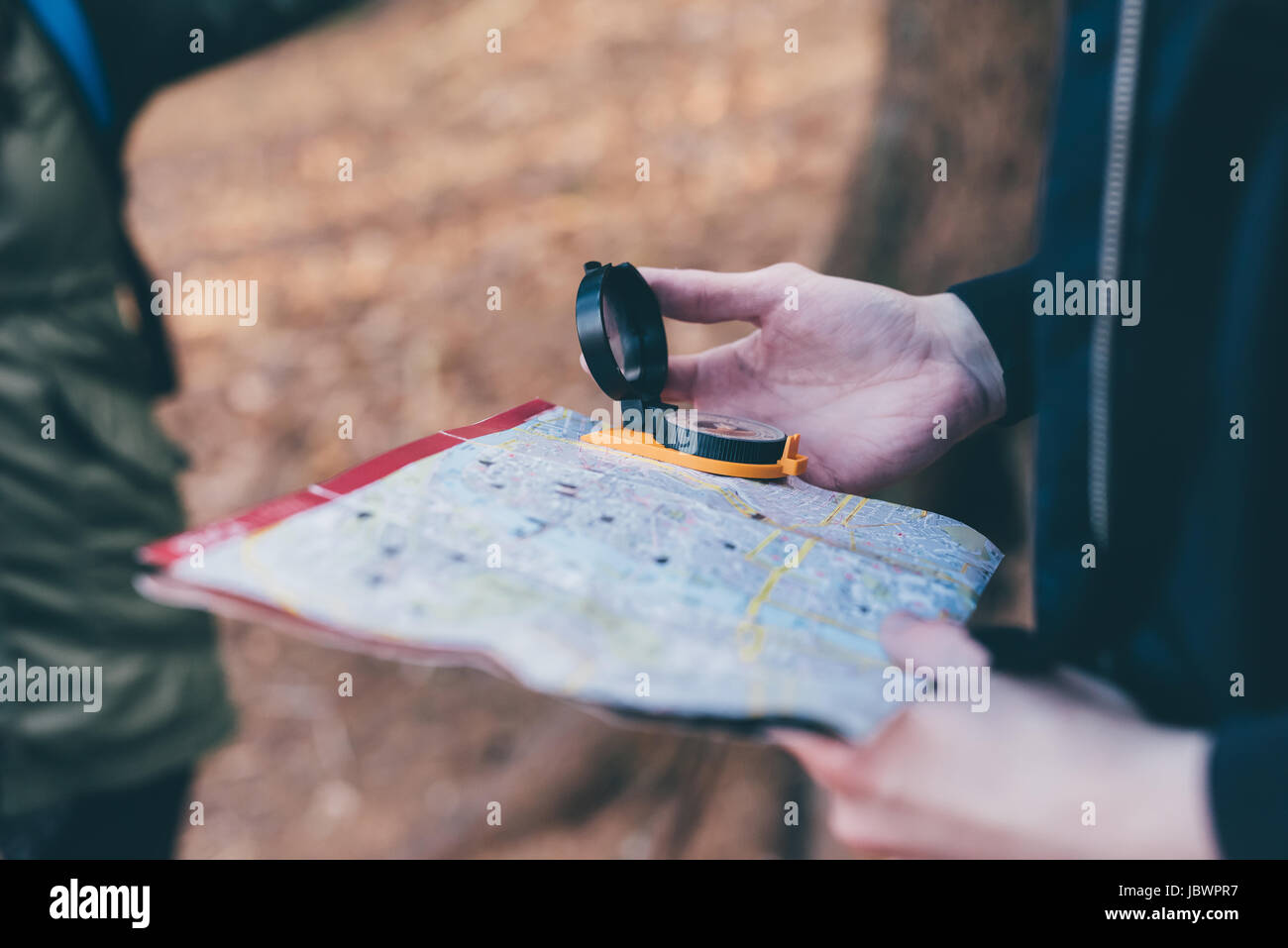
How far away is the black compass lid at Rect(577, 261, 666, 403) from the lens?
2.25ft

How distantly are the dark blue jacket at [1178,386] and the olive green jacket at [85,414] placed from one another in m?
1.07

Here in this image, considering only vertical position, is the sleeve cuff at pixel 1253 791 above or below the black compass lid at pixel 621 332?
below

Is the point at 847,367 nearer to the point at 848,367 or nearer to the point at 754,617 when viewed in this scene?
the point at 848,367

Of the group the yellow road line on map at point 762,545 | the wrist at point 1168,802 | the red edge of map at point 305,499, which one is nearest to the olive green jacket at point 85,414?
the red edge of map at point 305,499

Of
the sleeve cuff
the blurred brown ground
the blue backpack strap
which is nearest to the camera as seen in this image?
the sleeve cuff

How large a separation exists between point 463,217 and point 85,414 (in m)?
0.57

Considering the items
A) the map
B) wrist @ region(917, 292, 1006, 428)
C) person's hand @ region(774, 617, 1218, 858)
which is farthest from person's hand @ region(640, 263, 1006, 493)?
person's hand @ region(774, 617, 1218, 858)

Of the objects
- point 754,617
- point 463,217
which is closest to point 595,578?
point 754,617

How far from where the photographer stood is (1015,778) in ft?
1.28

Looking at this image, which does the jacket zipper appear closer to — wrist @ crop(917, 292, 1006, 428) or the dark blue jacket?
the dark blue jacket

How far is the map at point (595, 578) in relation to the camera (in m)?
0.40

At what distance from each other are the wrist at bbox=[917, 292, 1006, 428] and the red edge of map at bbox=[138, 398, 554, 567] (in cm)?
44

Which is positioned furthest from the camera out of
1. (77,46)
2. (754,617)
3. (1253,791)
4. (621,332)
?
(77,46)

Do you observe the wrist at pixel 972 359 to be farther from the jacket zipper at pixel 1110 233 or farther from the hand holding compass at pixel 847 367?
the jacket zipper at pixel 1110 233
